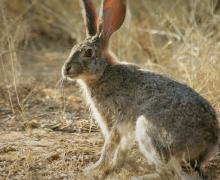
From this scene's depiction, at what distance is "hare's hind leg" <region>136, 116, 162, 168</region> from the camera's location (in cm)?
516

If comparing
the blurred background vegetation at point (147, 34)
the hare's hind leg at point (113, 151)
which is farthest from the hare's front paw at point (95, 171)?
the blurred background vegetation at point (147, 34)

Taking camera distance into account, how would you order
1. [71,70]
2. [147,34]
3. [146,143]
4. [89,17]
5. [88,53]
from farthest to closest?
[147,34]
[89,17]
[88,53]
[71,70]
[146,143]

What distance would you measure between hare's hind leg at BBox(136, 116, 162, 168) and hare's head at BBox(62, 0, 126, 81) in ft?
2.25

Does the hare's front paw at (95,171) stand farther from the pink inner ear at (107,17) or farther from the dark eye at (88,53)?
the pink inner ear at (107,17)

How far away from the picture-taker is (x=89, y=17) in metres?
5.96

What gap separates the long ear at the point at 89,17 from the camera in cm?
596

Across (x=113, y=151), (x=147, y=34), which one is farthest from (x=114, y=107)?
(x=147, y=34)

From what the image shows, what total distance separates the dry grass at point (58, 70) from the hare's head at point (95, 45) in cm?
65

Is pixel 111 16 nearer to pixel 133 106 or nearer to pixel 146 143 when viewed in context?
pixel 133 106

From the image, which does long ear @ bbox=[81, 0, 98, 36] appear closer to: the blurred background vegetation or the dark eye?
the dark eye

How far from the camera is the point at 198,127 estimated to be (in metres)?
5.13

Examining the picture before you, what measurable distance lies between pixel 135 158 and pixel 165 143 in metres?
0.70

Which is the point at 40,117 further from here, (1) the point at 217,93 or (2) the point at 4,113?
(1) the point at 217,93

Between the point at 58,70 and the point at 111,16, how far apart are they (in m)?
3.31
